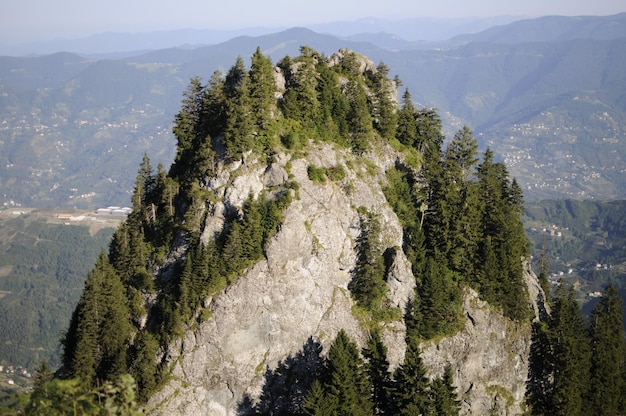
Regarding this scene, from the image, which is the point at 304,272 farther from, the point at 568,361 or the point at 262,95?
the point at 568,361

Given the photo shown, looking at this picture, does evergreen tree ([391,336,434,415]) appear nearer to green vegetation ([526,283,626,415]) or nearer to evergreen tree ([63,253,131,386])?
green vegetation ([526,283,626,415])

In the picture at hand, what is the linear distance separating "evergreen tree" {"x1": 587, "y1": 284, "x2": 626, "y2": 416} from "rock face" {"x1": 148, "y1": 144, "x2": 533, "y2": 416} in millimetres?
9445

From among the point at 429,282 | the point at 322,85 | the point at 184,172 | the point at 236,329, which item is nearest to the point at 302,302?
the point at 236,329

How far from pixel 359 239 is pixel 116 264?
99.0 feet

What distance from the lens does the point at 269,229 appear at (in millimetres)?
61781

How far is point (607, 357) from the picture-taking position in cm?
7094

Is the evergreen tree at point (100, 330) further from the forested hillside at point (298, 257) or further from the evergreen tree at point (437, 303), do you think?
the evergreen tree at point (437, 303)

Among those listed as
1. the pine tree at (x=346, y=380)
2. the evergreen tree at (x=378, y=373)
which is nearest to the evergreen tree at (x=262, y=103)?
the pine tree at (x=346, y=380)

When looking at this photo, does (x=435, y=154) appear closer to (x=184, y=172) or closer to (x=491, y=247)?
(x=491, y=247)

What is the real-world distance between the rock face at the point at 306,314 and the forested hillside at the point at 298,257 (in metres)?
0.22

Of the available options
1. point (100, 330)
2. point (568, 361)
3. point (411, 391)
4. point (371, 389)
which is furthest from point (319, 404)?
point (568, 361)

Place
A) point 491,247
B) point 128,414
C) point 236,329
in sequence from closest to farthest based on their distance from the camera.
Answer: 1. point 128,414
2. point 236,329
3. point 491,247

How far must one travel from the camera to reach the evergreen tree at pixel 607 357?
6912 centimetres

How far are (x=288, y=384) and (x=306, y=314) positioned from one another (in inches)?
318
